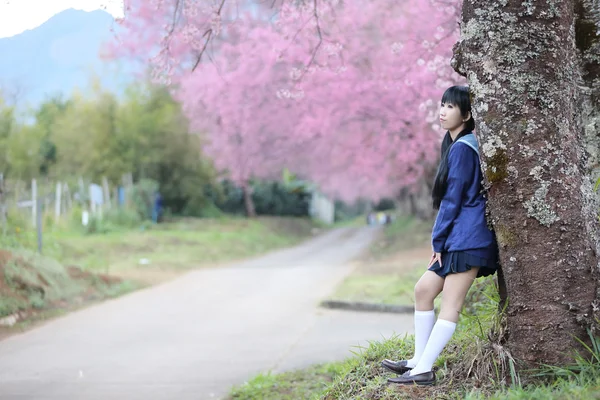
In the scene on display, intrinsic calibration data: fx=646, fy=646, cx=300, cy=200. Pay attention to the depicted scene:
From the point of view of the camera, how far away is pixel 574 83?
10.7 feet

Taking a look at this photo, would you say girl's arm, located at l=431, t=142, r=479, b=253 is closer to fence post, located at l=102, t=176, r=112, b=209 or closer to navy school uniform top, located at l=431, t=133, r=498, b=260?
navy school uniform top, located at l=431, t=133, r=498, b=260

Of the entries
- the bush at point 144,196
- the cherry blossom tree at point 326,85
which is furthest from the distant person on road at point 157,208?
the cherry blossom tree at point 326,85

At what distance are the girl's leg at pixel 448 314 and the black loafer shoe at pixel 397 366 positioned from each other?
245mm

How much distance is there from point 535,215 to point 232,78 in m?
15.3

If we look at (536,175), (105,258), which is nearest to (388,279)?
(105,258)

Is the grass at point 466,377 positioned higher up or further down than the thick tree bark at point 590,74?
further down

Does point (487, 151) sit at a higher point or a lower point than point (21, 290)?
higher

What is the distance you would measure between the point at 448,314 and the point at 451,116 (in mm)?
1082

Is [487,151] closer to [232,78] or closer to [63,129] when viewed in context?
[232,78]

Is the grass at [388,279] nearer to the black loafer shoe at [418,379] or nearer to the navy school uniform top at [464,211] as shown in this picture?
the black loafer shoe at [418,379]

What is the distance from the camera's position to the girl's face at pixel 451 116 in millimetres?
3572

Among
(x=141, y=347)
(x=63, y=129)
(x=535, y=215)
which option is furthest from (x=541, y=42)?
(x=63, y=129)

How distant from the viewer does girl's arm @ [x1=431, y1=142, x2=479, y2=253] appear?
3.39 m

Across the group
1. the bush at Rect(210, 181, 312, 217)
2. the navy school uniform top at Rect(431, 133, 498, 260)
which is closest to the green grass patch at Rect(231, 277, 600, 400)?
the navy school uniform top at Rect(431, 133, 498, 260)
